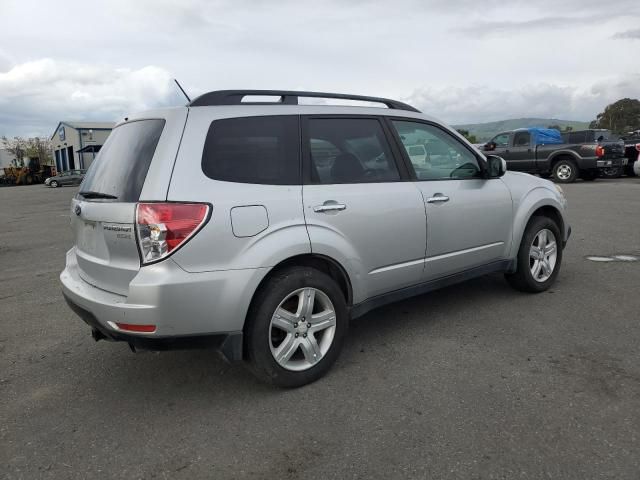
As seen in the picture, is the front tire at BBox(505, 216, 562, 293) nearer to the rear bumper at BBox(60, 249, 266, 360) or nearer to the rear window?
the rear bumper at BBox(60, 249, 266, 360)

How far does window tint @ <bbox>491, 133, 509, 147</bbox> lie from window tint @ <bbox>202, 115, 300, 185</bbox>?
655 inches

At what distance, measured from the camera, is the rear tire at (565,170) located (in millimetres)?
16906

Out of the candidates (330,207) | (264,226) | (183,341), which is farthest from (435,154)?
(183,341)

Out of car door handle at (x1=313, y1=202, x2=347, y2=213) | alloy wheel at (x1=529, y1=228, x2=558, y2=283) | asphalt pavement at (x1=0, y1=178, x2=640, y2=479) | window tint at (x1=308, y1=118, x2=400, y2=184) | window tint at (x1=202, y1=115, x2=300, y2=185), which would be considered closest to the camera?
asphalt pavement at (x1=0, y1=178, x2=640, y2=479)

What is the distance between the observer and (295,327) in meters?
3.14

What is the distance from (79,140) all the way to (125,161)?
58.8 metres

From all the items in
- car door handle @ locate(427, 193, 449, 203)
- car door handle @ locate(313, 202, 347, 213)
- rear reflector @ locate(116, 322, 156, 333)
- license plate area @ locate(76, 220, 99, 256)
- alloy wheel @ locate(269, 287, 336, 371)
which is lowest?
alloy wheel @ locate(269, 287, 336, 371)

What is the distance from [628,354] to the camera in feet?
11.4

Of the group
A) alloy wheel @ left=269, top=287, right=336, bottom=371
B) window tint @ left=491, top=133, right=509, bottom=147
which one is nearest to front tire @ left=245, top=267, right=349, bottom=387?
alloy wheel @ left=269, top=287, right=336, bottom=371

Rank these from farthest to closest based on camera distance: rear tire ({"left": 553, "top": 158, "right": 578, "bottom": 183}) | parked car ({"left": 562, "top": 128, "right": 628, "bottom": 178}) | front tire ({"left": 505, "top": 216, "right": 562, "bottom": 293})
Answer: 1. rear tire ({"left": 553, "top": 158, "right": 578, "bottom": 183})
2. parked car ({"left": 562, "top": 128, "right": 628, "bottom": 178})
3. front tire ({"left": 505, "top": 216, "right": 562, "bottom": 293})

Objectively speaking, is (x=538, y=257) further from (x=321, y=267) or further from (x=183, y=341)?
(x=183, y=341)

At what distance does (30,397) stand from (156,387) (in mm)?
768

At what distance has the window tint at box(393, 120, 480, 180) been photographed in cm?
391

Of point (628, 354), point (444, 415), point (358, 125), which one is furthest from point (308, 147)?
point (628, 354)
